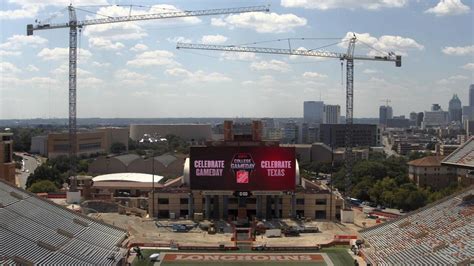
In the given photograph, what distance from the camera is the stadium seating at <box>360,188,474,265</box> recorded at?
40.7 m

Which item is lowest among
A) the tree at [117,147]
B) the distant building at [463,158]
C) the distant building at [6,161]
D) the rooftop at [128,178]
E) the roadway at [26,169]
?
the roadway at [26,169]

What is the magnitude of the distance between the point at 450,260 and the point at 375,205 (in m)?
60.5

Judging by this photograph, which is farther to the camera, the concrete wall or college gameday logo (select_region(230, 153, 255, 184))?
the concrete wall

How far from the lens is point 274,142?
A: 253 ft

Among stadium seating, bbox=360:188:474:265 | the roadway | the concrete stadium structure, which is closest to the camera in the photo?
stadium seating, bbox=360:188:474:265

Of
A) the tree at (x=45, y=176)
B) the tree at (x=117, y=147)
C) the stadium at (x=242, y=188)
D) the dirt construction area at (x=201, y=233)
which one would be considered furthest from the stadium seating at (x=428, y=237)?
the tree at (x=117, y=147)

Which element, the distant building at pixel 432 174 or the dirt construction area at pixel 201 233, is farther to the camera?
the distant building at pixel 432 174

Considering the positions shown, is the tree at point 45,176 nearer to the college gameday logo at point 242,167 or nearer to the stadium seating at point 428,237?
the college gameday logo at point 242,167

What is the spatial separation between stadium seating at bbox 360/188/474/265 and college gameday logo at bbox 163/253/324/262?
5.51m

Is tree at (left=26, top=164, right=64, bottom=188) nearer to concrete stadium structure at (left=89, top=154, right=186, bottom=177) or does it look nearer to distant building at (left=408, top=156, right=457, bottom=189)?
concrete stadium structure at (left=89, top=154, right=186, bottom=177)

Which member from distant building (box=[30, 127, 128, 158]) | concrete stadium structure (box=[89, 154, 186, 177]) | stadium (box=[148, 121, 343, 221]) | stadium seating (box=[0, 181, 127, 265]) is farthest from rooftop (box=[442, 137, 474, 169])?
distant building (box=[30, 127, 128, 158])

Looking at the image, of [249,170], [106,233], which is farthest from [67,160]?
[106,233]

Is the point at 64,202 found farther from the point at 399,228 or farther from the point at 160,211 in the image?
the point at 399,228

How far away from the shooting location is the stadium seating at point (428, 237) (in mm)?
40656
